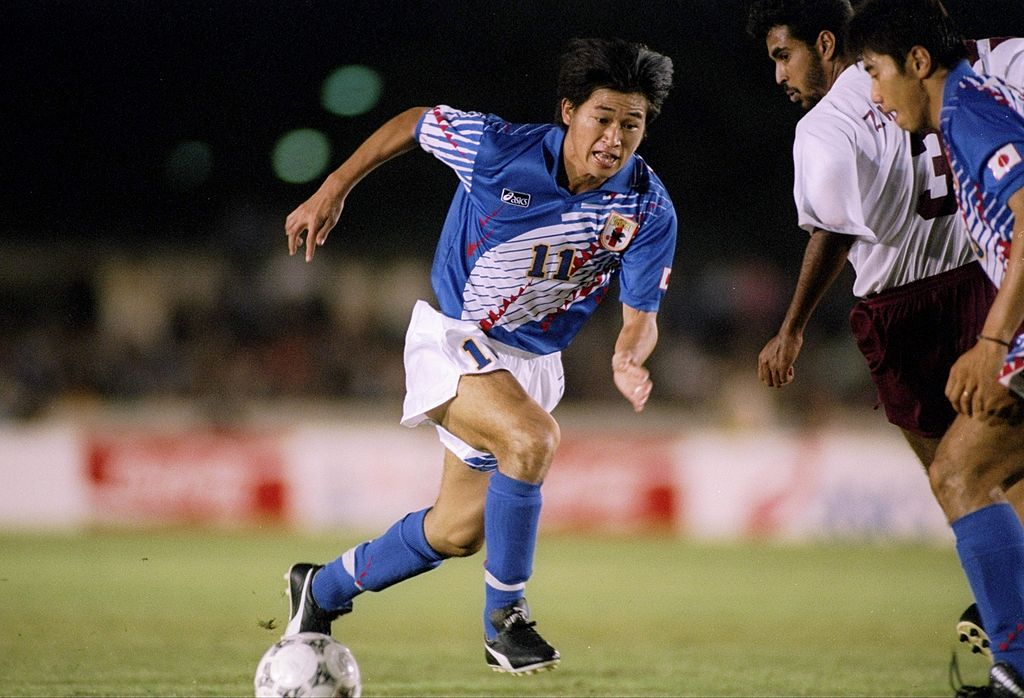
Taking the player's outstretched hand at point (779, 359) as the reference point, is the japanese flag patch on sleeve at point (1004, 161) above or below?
above

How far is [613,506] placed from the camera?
12461 mm

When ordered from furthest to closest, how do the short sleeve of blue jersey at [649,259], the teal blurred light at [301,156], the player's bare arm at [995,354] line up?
the teal blurred light at [301,156]
the short sleeve of blue jersey at [649,259]
the player's bare arm at [995,354]

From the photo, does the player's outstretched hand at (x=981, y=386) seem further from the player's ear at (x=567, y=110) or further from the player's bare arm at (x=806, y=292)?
the player's ear at (x=567, y=110)

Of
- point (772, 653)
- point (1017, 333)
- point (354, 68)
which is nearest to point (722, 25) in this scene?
point (354, 68)

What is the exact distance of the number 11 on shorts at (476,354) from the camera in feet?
15.6

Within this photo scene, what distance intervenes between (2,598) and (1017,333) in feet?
21.5

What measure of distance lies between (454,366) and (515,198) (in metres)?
0.68

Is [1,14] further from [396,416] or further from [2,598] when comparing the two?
[2,598]

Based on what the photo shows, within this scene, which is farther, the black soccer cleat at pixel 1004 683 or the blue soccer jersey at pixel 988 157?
the black soccer cleat at pixel 1004 683

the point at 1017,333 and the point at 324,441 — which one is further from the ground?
the point at 1017,333

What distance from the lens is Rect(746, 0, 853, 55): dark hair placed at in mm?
4844

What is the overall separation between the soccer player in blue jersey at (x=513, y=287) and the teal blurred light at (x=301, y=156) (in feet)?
33.3

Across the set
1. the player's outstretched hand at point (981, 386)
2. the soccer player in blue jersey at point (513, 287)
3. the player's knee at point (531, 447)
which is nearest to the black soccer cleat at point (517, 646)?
the soccer player in blue jersey at point (513, 287)

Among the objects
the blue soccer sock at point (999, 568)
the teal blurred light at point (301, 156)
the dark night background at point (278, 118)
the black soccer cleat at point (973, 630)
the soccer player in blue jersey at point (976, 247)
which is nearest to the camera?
the soccer player in blue jersey at point (976, 247)
